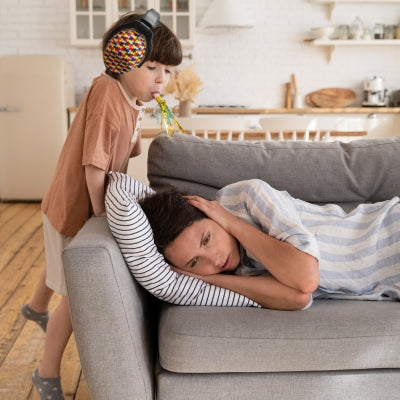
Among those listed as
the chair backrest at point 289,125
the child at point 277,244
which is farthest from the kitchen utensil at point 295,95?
the child at point 277,244

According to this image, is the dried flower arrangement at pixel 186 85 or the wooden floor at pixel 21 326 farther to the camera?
the dried flower arrangement at pixel 186 85

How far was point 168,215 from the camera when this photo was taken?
1.78 m

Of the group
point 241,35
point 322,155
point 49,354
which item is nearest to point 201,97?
point 241,35

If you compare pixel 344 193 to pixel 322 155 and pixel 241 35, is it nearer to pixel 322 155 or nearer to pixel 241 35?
pixel 322 155

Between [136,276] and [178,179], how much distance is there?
58 centimetres

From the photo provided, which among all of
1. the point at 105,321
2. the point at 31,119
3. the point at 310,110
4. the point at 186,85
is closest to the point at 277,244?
the point at 105,321

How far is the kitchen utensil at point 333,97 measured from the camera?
635 centimetres

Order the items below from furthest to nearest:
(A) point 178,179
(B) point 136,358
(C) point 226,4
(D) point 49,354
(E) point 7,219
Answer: (C) point 226,4 < (E) point 7,219 < (A) point 178,179 < (D) point 49,354 < (B) point 136,358

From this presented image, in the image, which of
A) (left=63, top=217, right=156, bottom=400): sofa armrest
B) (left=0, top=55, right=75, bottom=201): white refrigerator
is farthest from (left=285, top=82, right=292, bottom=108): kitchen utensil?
(left=63, top=217, right=156, bottom=400): sofa armrest

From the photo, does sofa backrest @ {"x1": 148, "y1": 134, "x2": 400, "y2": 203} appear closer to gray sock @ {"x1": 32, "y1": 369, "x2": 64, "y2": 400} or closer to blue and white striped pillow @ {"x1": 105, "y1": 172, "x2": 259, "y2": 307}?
blue and white striped pillow @ {"x1": 105, "y1": 172, "x2": 259, "y2": 307}

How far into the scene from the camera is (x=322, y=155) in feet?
7.48

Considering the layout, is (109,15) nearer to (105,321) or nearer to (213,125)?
(213,125)

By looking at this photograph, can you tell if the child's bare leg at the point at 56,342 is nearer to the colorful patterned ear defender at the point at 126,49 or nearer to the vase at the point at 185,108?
the colorful patterned ear defender at the point at 126,49

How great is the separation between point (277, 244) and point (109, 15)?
473 cm
